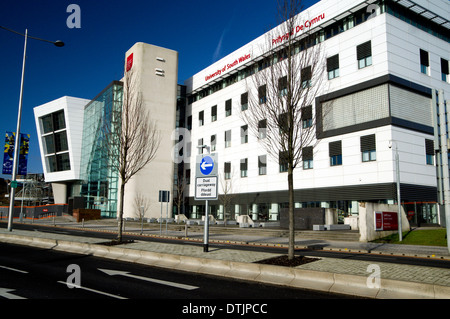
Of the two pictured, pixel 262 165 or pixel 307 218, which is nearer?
pixel 307 218

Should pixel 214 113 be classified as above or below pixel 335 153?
above

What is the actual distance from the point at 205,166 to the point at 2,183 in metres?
205

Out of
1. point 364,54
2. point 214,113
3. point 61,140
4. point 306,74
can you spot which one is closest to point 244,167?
point 214,113

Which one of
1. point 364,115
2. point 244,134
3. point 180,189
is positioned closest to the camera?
point 364,115

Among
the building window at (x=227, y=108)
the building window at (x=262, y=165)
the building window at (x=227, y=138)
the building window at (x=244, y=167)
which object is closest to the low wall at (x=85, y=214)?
the building window at (x=227, y=138)

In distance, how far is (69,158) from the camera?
64.5 metres

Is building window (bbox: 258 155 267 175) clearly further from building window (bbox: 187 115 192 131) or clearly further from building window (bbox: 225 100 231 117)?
building window (bbox: 187 115 192 131)

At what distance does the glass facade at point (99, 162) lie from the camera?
Result: 5172 cm

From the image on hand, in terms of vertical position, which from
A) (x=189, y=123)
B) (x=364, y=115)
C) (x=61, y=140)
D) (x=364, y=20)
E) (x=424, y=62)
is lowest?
(x=364, y=115)

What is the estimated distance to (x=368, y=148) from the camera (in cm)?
2973

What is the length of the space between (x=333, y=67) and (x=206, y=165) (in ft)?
83.6

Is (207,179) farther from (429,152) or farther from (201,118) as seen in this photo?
(201,118)

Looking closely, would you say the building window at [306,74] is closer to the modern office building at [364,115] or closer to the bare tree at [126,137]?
the bare tree at [126,137]

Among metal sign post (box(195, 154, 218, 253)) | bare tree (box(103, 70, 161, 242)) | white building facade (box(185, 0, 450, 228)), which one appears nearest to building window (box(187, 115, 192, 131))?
white building facade (box(185, 0, 450, 228))
